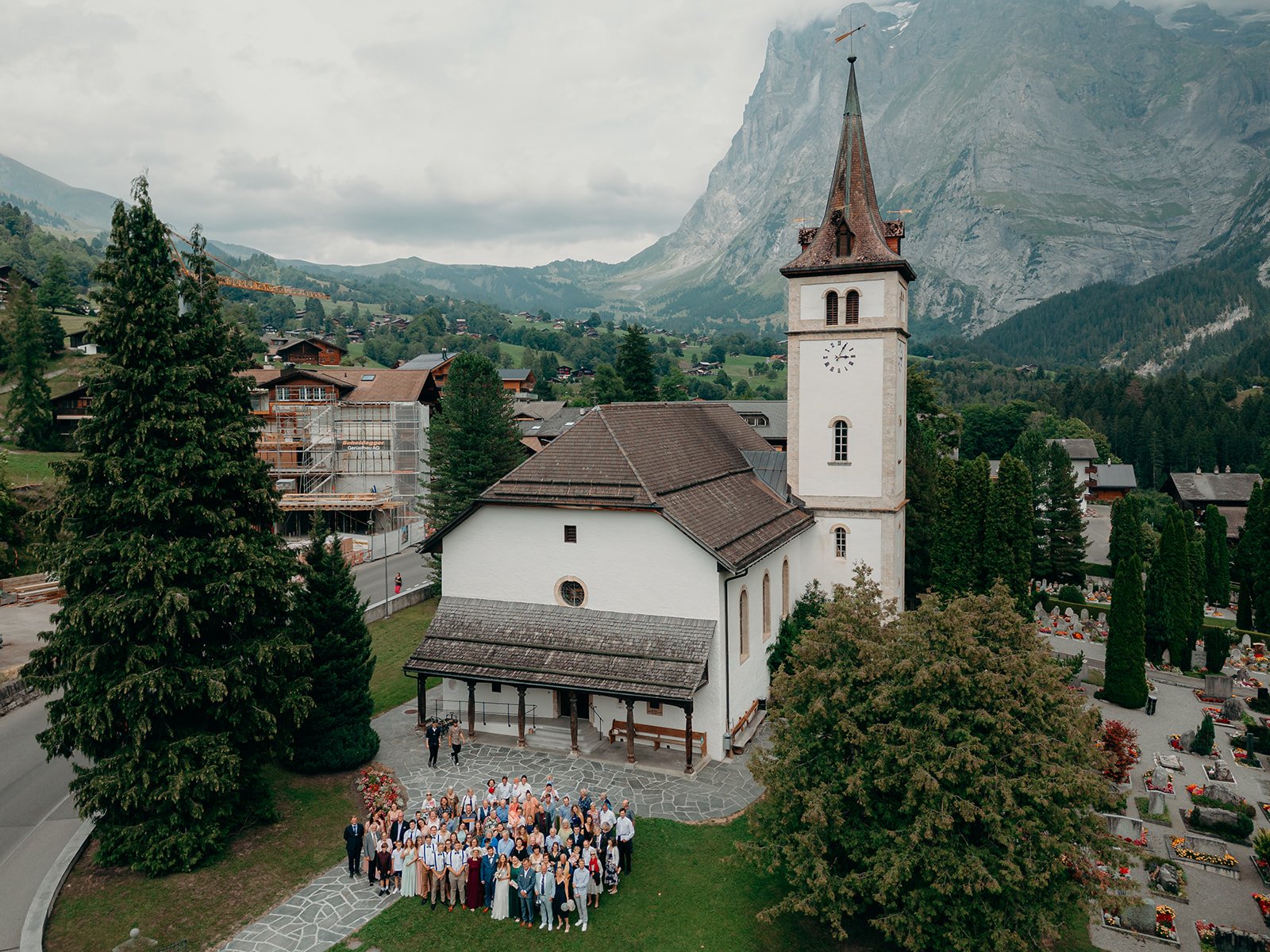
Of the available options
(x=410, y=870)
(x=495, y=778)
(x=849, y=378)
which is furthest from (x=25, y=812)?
(x=849, y=378)

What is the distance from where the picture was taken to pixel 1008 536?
39.8m

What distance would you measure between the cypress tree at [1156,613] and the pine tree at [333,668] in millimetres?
36615

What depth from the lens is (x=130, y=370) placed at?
17.9 m

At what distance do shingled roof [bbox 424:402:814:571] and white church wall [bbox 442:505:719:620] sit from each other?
51 cm

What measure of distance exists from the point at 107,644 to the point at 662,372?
18203cm

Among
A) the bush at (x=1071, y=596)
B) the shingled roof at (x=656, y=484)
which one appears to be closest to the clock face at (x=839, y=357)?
the shingled roof at (x=656, y=484)

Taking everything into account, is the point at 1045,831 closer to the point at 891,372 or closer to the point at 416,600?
the point at 891,372

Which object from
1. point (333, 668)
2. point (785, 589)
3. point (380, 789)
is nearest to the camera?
point (380, 789)

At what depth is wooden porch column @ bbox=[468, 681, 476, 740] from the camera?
84.0ft

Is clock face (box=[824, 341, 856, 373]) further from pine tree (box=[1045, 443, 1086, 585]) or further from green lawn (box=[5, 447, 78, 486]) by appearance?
green lawn (box=[5, 447, 78, 486])

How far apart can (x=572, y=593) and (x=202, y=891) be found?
1258 centimetres

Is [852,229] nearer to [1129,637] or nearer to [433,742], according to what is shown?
[1129,637]

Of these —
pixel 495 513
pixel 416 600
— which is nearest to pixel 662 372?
pixel 416 600

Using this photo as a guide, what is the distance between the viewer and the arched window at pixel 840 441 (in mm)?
33188
